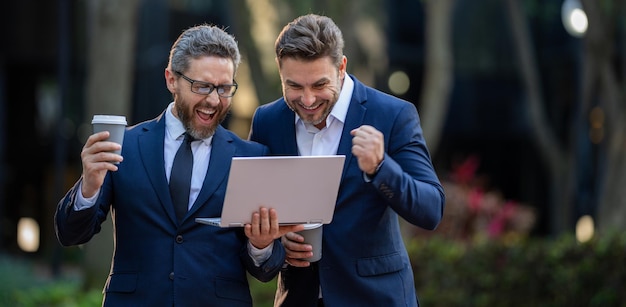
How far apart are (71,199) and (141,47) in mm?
14143

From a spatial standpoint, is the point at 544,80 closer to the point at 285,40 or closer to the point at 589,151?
the point at 589,151

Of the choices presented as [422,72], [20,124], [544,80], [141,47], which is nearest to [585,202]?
[544,80]

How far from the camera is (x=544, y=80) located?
19625mm

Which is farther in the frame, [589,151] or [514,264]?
[589,151]

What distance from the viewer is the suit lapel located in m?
4.15

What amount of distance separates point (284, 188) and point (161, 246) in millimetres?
584

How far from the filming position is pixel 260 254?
409 centimetres

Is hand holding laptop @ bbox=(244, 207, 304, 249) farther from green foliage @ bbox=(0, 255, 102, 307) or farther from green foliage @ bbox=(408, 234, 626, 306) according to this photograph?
green foliage @ bbox=(0, 255, 102, 307)

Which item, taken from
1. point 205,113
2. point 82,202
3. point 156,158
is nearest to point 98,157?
point 82,202

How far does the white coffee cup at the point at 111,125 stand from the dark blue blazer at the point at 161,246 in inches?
14.3

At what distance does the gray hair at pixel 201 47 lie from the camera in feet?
13.7

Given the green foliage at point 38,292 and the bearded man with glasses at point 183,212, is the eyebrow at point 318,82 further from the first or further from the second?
the green foliage at point 38,292

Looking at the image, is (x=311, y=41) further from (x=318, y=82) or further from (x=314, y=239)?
(x=314, y=239)

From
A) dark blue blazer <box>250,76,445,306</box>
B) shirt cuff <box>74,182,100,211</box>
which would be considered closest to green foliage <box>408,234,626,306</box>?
dark blue blazer <box>250,76,445,306</box>
